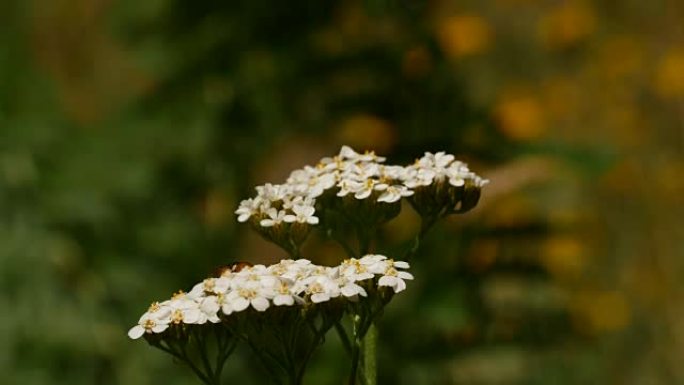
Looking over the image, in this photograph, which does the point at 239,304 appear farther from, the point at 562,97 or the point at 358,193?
the point at 562,97

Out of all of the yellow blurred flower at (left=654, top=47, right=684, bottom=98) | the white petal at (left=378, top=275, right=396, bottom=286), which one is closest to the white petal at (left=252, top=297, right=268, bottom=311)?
the white petal at (left=378, top=275, right=396, bottom=286)

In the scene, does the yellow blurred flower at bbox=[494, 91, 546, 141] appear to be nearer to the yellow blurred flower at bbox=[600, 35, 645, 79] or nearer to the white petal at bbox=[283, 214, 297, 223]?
the yellow blurred flower at bbox=[600, 35, 645, 79]

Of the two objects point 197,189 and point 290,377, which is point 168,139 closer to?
point 197,189

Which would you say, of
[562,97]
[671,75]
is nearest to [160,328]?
[562,97]

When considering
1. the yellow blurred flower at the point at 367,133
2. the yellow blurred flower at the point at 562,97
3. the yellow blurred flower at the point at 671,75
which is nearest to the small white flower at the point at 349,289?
the yellow blurred flower at the point at 367,133

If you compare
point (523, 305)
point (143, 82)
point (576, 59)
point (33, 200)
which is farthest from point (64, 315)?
point (576, 59)

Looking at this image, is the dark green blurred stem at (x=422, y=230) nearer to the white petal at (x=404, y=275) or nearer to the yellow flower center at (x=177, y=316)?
the white petal at (x=404, y=275)

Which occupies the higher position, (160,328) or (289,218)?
(289,218)
